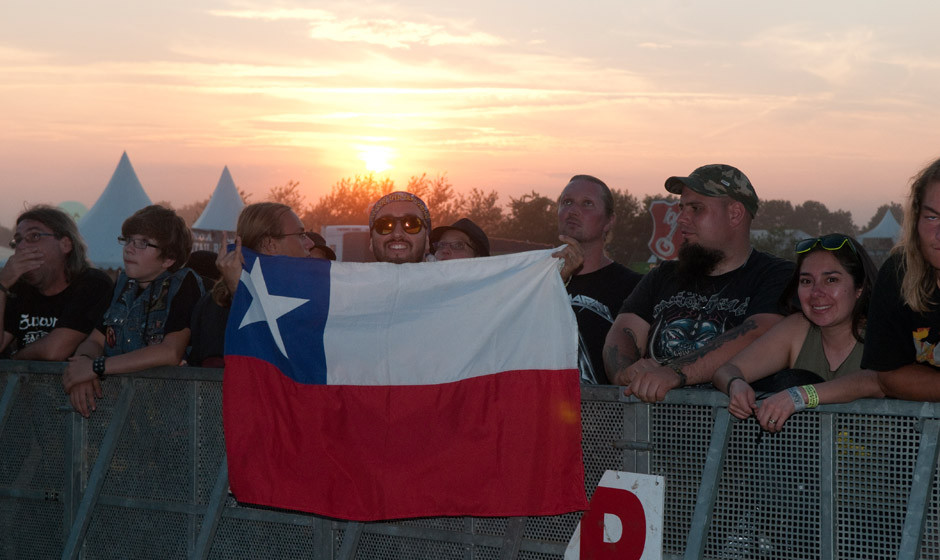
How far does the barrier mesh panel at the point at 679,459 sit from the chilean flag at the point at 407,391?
0.42 m

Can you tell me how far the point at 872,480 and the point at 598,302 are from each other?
2517mm

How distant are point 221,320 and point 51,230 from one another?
1.96 metres

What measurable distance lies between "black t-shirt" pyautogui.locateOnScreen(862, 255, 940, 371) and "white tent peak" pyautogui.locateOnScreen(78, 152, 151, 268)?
106 ft

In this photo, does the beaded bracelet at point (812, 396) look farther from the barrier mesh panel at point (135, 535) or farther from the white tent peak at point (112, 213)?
the white tent peak at point (112, 213)

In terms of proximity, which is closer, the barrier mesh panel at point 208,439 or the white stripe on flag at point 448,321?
the white stripe on flag at point 448,321

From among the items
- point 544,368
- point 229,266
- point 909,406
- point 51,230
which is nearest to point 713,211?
point 544,368

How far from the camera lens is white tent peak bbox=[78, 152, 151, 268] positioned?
33.5 meters

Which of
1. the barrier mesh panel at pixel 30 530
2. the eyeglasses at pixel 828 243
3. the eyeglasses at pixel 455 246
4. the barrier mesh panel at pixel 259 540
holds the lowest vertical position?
the barrier mesh panel at pixel 30 530

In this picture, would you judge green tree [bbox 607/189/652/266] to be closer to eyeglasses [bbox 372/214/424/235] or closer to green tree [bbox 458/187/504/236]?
green tree [bbox 458/187/504/236]

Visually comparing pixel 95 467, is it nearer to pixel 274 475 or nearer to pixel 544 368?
pixel 274 475

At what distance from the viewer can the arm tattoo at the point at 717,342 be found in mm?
4754

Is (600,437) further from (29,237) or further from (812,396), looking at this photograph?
(29,237)

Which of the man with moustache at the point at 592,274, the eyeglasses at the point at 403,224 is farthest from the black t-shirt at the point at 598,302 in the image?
the eyeglasses at the point at 403,224

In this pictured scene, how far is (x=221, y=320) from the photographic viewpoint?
568 centimetres
